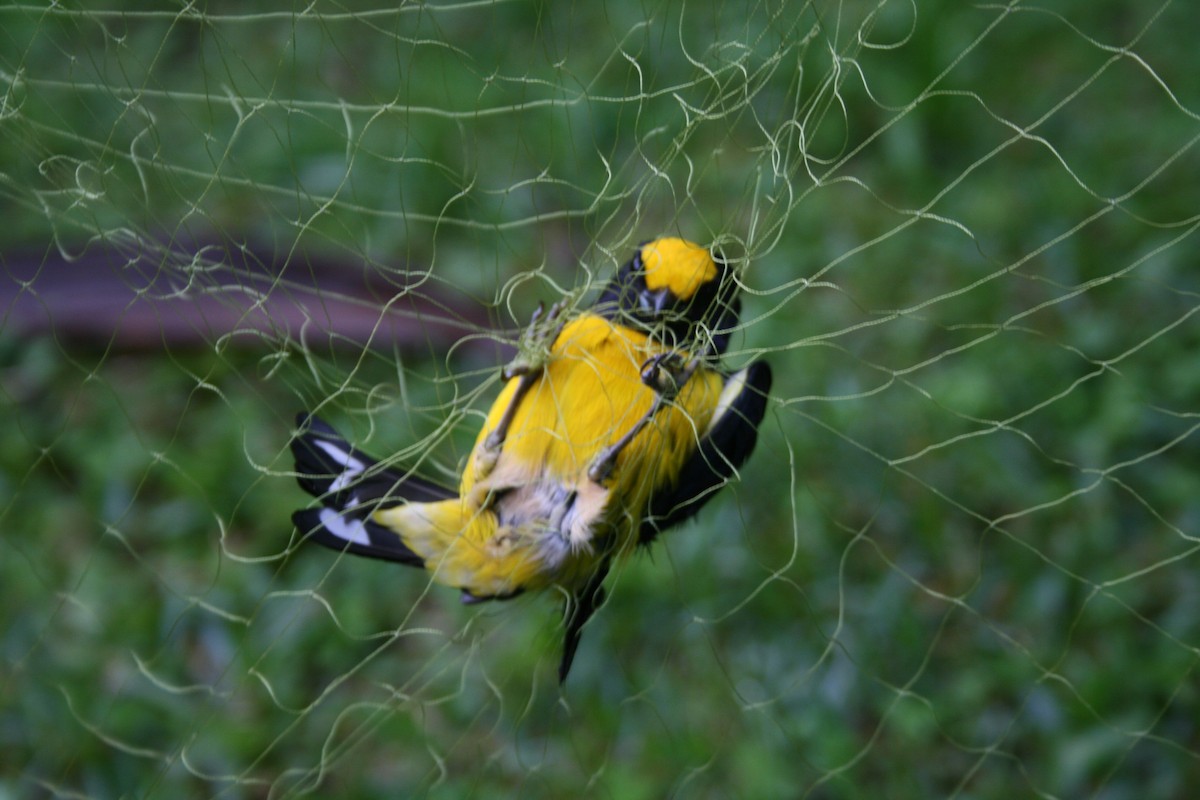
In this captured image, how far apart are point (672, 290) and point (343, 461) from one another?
65 centimetres

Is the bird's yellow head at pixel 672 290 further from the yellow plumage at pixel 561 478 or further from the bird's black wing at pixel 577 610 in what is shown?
the bird's black wing at pixel 577 610

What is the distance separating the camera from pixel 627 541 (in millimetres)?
1901

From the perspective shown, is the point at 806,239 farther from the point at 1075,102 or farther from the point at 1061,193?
the point at 1075,102

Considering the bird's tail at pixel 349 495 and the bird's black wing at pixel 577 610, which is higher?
the bird's tail at pixel 349 495

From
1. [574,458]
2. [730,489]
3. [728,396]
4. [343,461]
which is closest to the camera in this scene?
[574,458]

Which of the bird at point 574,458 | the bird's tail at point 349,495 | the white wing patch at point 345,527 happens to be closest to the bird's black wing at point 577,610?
the bird at point 574,458

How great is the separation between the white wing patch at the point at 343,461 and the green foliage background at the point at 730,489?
0.33 m

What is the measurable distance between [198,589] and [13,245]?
1.81 meters

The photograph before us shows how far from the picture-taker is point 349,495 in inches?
78.6

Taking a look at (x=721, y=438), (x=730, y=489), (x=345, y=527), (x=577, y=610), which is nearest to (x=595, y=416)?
(x=721, y=438)

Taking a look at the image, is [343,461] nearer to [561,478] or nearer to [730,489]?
[561,478]

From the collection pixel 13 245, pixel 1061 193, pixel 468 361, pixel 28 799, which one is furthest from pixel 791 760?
pixel 13 245

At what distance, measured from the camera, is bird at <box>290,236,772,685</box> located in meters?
1.87

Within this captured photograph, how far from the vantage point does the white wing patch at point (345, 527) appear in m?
1.98
